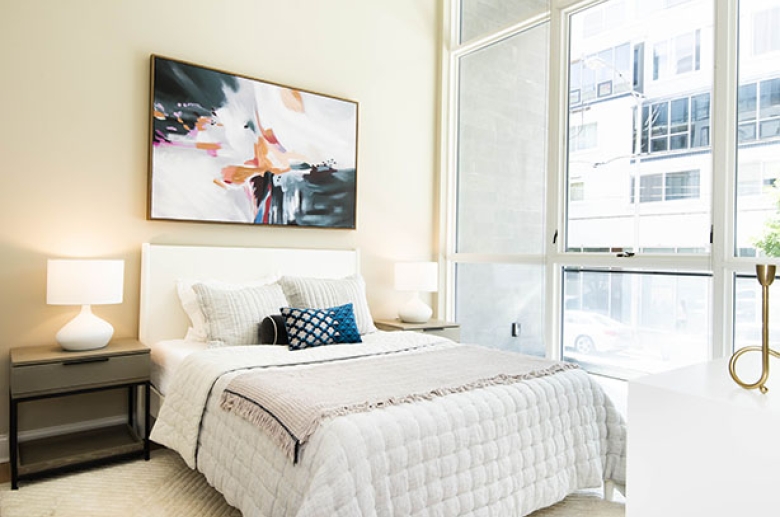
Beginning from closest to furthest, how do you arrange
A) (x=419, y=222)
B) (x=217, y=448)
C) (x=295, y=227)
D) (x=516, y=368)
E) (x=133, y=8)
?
(x=217, y=448) → (x=516, y=368) → (x=133, y=8) → (x=295, y=227) → (x=419, y=222)

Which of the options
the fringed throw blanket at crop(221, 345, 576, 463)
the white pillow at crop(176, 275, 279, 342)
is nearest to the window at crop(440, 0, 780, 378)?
the fringed throw blanket at crop(221, 345, 576, 463)

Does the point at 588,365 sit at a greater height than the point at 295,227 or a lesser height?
lesser

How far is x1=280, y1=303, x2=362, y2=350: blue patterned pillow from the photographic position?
289 cm

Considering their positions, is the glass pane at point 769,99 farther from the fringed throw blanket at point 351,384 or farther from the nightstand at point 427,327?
the nightstand at point 427,327

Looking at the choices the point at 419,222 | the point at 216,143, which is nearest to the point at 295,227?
the point at 216,143

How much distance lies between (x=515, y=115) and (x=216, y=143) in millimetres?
2257

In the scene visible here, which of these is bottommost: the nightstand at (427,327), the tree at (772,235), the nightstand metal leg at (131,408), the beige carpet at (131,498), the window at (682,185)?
the beige carpet at (131,498)

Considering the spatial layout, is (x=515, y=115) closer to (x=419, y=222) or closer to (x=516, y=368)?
(x=419, y=222)

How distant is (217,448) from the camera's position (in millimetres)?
2092

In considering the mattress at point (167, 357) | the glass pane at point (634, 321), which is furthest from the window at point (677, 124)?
the mattress at point (167, 357)

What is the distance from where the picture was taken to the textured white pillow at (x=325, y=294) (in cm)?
325

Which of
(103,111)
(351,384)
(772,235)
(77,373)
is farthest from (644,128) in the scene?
(77,373)

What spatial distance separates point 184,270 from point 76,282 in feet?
2.28

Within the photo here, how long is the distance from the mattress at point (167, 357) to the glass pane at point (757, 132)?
3019 mm
